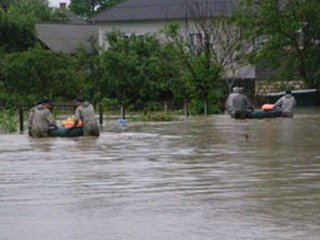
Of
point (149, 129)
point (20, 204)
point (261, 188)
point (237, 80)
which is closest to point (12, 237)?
point (20, 204)

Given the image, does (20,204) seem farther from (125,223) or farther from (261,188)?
(261,188)

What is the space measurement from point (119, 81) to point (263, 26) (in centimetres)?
810

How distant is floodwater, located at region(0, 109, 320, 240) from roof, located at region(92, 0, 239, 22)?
110 ft

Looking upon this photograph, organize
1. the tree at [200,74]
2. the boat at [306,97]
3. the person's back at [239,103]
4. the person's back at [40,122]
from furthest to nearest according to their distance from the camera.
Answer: the boat at [306,97] < the tree at [200,74] < the person's back at [239,103] < the person's back at [40,122]

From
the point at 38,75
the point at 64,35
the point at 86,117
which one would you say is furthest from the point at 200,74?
the point at 64,35

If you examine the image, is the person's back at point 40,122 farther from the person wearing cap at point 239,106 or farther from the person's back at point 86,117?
the person wearing cap at point 239,106

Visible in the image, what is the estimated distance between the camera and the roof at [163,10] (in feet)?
202

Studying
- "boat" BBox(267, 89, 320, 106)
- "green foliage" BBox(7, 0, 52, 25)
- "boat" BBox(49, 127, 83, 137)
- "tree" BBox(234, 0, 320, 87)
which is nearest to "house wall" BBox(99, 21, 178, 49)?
"tree" BBox(234, 0, 320, 87)

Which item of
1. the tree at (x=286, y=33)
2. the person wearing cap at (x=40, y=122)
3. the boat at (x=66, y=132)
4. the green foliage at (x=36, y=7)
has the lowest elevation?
the boat at (x=66, y=132)

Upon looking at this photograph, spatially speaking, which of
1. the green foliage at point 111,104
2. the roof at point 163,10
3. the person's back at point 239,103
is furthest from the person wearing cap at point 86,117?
the roof at point 163,10

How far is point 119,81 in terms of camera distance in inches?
2109

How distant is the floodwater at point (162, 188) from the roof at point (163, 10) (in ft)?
110

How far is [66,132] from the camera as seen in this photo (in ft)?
95.0

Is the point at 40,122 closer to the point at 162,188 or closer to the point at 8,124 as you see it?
the point at 8,124
